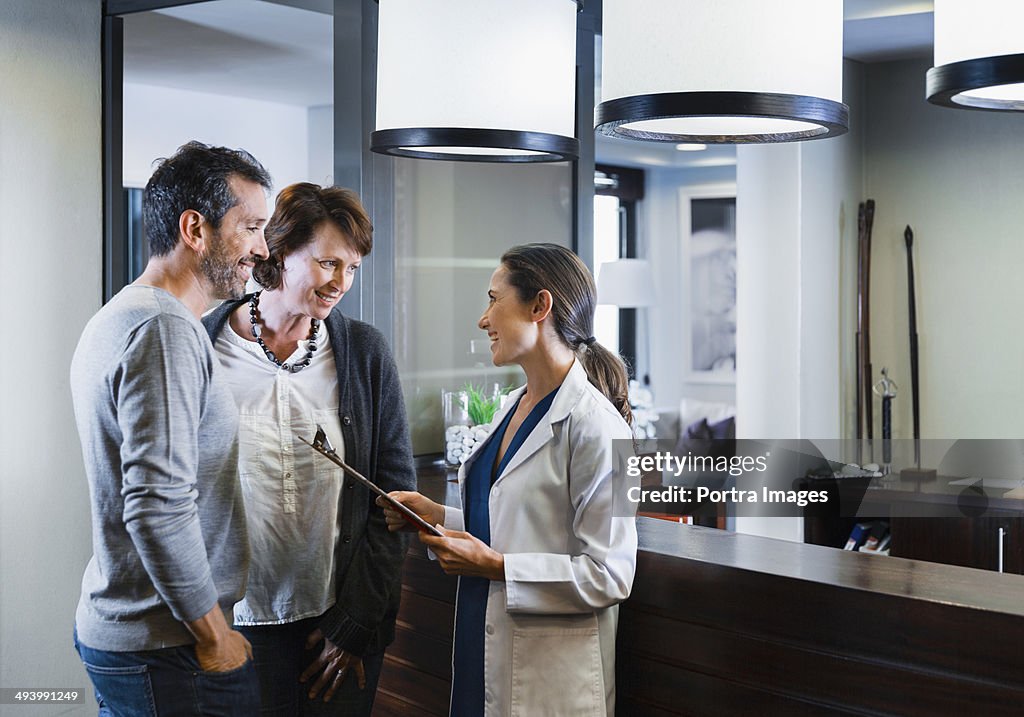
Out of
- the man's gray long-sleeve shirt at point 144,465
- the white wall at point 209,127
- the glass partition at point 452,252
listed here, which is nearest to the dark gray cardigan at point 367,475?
the man's gray long-sleeve shirt at point 144,465

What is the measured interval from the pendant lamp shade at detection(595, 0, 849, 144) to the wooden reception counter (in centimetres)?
80

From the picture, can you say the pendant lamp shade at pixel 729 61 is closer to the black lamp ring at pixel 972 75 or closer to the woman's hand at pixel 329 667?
the black lamp ring at pixel 972 75

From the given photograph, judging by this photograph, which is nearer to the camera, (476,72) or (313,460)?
(476,72)

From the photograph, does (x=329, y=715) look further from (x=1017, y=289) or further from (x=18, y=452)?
(x=1017, y=289)

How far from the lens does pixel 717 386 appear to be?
876 cm

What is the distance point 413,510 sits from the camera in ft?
7.14

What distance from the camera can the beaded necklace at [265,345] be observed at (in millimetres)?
2166

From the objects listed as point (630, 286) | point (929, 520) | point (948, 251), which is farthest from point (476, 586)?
point (630, 286)

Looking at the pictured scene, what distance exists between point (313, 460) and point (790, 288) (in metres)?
3.52

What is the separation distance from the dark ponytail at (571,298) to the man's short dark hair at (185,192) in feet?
1.76

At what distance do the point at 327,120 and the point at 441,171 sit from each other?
351cm

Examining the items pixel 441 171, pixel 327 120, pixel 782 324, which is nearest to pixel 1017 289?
pixel 782 324

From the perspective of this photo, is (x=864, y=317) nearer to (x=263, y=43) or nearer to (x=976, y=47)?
(x=263, y=43)

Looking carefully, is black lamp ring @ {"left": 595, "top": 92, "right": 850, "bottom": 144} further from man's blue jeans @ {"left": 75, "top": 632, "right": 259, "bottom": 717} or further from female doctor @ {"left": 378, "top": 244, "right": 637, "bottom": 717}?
man's blue jeans @ {"left": 75, "top": 632, "right": 259, "bottom": 717}
